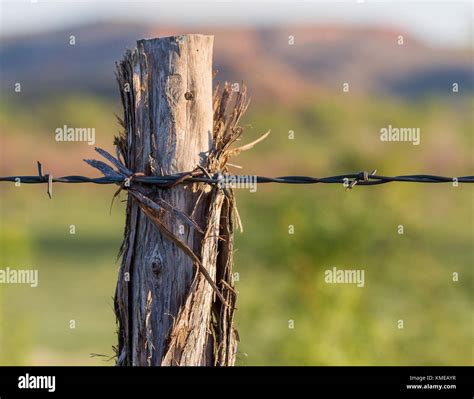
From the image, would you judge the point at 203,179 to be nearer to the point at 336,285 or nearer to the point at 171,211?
the point at 171,211

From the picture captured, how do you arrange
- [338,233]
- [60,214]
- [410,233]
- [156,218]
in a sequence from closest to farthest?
[156,218], [338,233], [410,233], [60,214]

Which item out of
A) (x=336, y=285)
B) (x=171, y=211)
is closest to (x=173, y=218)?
(x=171, y=211)

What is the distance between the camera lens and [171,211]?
355 cm

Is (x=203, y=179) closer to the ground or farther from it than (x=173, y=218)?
farther from it

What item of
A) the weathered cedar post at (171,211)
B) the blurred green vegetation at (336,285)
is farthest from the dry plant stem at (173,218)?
the blurred green vegetation at (336,285)

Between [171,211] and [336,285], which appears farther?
[336,285]

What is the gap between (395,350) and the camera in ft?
33.5

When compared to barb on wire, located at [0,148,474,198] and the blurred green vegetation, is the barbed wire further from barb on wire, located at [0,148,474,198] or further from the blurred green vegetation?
the blurred green vegetation

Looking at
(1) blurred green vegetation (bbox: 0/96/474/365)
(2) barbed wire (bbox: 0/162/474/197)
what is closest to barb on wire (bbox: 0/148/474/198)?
(2) barbed wire (bbox: 0/162/474/197)

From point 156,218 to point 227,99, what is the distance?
0.69 metres

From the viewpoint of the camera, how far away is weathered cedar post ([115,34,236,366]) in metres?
3.54

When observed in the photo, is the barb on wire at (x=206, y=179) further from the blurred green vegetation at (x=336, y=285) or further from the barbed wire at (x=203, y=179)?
the blurred green vegetation at (x=336, y=285)
